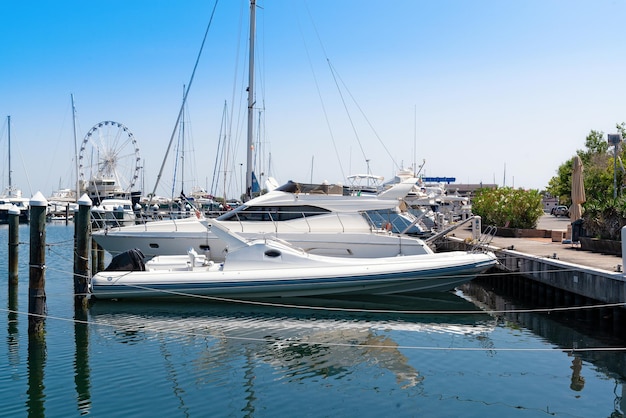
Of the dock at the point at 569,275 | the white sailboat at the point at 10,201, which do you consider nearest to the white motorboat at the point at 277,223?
the dock at the point at 569,275

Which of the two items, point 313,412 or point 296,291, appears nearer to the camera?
point 313,412

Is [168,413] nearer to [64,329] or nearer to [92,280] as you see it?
[64,329]

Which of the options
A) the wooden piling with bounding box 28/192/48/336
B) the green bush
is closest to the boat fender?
the wooden piling with bounding box 28/192/48/336

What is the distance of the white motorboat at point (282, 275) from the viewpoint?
15906 millimetres

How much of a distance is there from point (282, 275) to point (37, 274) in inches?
251

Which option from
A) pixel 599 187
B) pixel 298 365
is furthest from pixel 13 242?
pixel 599 187

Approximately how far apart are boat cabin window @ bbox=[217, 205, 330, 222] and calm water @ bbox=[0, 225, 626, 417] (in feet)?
19.1

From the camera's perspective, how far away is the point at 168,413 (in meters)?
8.46

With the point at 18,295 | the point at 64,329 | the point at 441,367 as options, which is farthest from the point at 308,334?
the point at 18,295

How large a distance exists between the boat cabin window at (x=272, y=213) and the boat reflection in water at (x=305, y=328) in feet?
16.6

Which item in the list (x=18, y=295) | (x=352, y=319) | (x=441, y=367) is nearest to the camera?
(x=441, y=367)

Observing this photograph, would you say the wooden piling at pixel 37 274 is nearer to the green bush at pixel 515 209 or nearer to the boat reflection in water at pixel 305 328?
the boat reflection in water at pixel 305 328

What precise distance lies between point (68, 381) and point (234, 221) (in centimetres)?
1189

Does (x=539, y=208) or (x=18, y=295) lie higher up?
(x=539, y=208)
